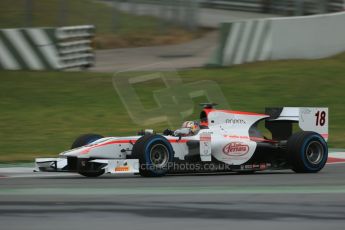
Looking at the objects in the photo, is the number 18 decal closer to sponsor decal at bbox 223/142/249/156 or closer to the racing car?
the racing car

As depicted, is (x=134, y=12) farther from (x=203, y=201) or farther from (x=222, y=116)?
(x=203, y=201)

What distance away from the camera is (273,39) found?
898 inches

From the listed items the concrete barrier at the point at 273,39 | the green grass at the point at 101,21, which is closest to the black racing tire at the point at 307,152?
the concrete barrier at the point at 273,39

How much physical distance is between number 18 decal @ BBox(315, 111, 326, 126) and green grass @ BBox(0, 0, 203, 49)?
33.3ft

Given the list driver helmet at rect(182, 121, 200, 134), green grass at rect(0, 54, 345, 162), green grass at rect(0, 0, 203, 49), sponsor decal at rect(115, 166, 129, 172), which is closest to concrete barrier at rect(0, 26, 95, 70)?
green grass at rect(0, 54, 345, 162)

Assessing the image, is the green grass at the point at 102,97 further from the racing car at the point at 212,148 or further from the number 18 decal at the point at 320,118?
the number 18 decal at the point at 320,118

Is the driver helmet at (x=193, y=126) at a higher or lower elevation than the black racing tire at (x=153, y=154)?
higher

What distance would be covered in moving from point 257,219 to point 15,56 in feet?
43.8

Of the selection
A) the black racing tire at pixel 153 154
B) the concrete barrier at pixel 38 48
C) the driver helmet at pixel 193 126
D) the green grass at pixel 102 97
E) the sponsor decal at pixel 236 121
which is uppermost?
the concrete barrier at pixel 38 48

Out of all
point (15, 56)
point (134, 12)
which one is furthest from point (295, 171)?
point (134, 12)

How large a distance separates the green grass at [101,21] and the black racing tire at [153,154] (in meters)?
10.5

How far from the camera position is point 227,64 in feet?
A: 74.8

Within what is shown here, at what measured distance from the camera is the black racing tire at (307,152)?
41.4 ft

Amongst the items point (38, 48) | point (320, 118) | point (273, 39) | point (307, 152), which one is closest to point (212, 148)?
point (307, 152)
